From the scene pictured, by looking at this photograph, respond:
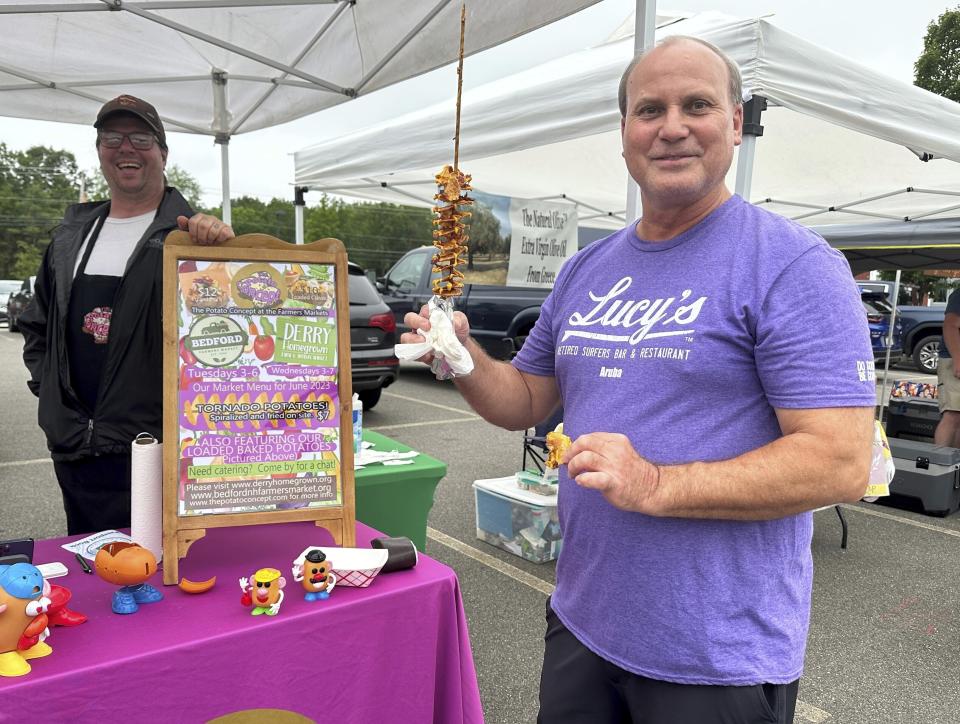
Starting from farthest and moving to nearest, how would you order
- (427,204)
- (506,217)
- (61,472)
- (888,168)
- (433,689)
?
(427,204), (888,168), (506,217), (61,472), (433,689)

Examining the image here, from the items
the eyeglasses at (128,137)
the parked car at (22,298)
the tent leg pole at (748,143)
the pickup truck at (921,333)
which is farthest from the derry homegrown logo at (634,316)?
the pickup truck at (921,333)

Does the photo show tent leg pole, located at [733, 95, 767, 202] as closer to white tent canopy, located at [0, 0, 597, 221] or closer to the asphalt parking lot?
white tent canopy, located at [0, 0, 597, 221]

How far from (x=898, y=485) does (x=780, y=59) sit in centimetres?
362

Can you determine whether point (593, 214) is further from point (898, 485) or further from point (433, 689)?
point (433, 689)

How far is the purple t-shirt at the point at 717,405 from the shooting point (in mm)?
1064

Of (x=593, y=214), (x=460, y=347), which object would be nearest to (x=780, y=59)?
(x=460, y=347)

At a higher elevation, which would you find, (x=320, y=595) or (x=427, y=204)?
(x=427, y=204)

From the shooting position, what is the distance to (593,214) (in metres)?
8.39

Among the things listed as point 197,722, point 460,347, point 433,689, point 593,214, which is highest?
point 593,214

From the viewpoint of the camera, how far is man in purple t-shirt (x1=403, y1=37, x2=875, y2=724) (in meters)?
1.04

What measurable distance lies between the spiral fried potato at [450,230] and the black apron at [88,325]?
1.32m

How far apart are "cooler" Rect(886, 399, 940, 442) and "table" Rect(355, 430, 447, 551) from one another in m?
5.80

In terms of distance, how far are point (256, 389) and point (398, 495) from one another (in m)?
1.23

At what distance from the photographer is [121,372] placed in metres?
2.04
